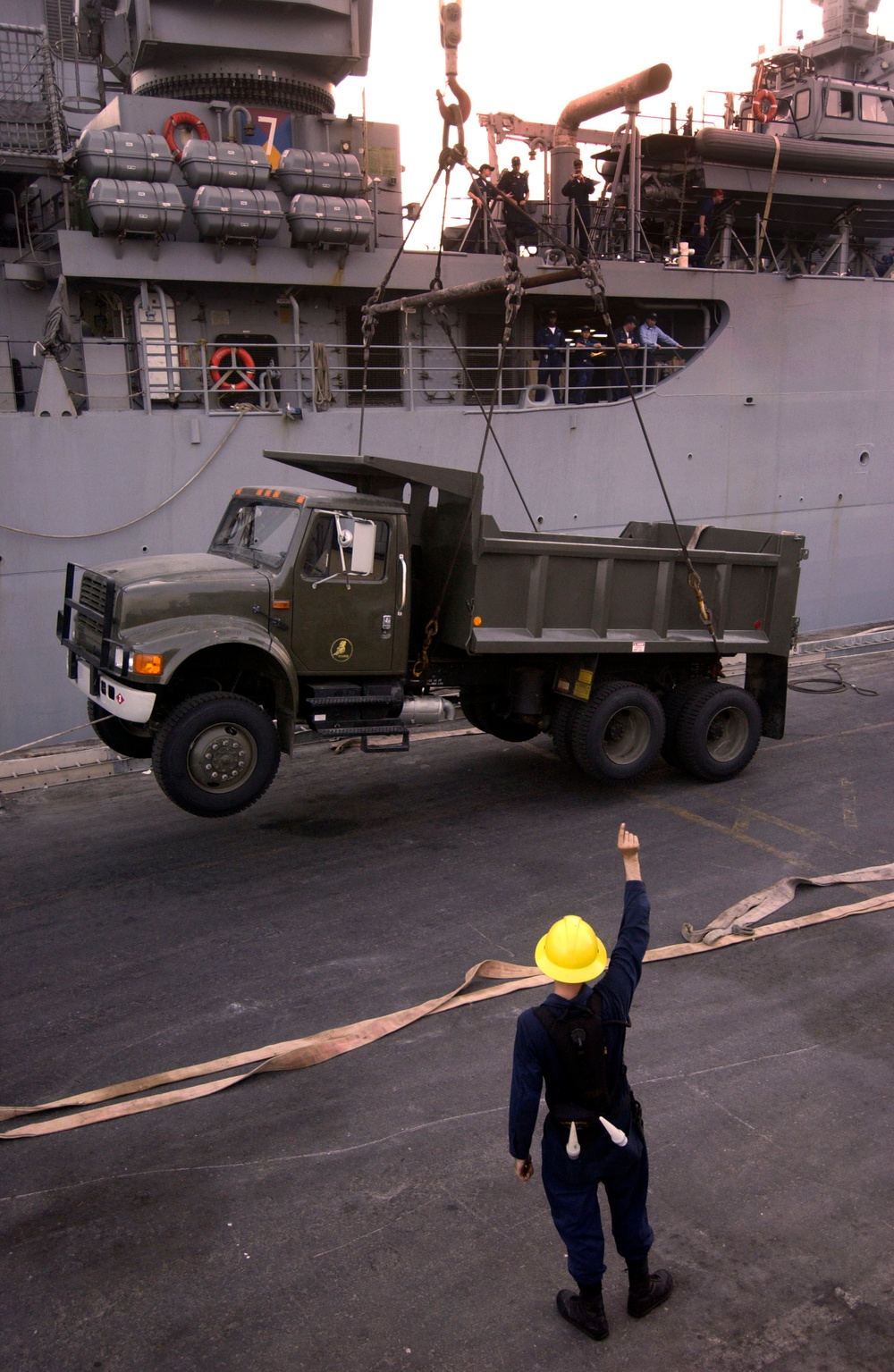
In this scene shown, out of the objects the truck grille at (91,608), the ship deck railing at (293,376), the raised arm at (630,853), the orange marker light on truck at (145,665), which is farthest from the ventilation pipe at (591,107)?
the raised arm at (630,853)

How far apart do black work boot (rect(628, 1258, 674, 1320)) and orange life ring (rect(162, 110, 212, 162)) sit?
12832 millimetres

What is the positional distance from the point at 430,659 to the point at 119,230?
6.67m

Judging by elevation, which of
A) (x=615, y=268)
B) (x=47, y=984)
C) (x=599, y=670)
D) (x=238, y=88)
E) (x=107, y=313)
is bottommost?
(x=47, y=984)

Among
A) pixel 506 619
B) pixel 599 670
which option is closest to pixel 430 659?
pixel 506 619

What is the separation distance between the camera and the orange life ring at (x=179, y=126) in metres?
12.6

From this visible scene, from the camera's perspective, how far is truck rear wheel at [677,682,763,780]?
30.0ft

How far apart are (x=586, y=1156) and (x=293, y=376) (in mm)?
11945

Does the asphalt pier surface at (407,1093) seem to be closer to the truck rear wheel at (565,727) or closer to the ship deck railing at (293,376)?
the truck rear wheel at (565,727)

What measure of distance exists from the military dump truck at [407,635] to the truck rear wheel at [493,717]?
0.03 meters

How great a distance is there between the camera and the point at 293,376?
44.9 feet

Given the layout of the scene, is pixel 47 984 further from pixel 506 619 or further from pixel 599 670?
pixel 599 670

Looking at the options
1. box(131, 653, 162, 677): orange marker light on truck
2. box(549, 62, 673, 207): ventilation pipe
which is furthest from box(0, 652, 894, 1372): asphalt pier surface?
box(549, 62, 673, 207): ventilation pipe

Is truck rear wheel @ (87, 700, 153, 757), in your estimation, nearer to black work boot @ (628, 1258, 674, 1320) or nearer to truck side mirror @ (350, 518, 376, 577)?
truck side mirror @ (350, 518, 376, 577)

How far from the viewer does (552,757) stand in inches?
401
